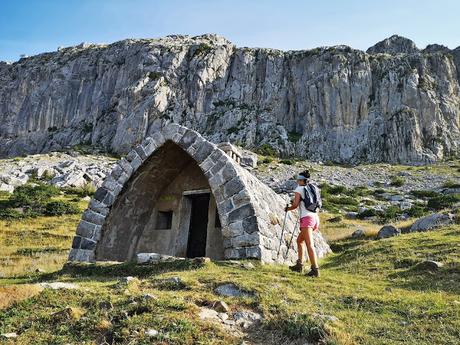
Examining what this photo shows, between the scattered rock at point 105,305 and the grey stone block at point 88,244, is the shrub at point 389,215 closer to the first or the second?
the grey stone block at point 88,244

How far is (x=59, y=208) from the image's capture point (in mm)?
35906

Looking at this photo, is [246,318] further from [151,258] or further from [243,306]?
[151,258]

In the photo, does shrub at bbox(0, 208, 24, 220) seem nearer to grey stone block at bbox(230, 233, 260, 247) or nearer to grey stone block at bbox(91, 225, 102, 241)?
grey stone block at bbox(91, 225, 102, 241)

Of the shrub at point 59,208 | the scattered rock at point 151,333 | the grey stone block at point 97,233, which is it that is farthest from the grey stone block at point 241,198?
the shrub at point 59,208

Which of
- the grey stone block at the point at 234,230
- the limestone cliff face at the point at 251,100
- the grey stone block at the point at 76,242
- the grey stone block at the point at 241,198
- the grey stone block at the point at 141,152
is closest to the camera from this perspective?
the grey stone block at the point at 234,230

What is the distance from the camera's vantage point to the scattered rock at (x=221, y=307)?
22.1ft

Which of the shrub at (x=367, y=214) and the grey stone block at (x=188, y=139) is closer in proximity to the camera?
the grey stone block at (x=188, y=139)

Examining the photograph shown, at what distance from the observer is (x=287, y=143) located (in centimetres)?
8981

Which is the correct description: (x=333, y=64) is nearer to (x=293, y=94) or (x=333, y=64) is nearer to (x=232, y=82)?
(x=293, y=94)

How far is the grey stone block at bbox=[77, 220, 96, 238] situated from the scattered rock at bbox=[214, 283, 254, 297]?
6.14 m

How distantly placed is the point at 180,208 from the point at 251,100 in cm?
8819

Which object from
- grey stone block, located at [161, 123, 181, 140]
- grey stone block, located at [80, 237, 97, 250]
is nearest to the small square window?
grey stone block, located at [80, 237, 97, 250]

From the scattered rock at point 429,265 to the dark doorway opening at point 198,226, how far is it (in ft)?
19.8

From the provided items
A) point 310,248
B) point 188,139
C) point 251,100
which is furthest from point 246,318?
point 251,100
